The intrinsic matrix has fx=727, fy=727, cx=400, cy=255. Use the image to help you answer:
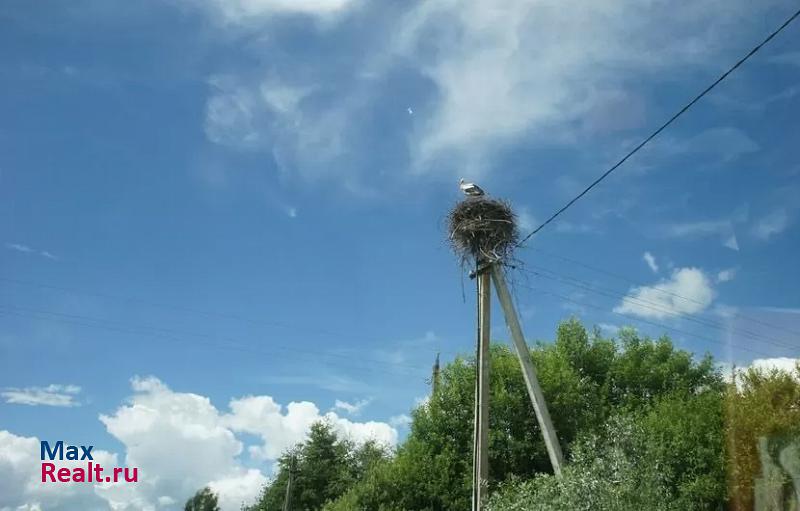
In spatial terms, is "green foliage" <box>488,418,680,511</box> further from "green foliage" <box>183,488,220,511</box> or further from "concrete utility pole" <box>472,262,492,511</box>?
"green foliage" <box>183,488,220,511</box>

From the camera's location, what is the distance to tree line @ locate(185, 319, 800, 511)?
552 inches

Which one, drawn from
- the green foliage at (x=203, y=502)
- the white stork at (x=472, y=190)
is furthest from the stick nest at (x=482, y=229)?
the green foliage at (x=203, y=502)

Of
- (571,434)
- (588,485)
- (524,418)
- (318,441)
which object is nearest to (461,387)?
(524,418)

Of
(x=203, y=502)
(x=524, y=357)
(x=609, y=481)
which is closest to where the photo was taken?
(x=609, y=481)

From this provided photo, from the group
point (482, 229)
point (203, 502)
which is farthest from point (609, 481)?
point (203, 502)

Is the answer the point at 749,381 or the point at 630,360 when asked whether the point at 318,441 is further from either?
the point at 749,381

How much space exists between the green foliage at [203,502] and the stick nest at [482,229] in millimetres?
67548

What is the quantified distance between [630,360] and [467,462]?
43.5 ft

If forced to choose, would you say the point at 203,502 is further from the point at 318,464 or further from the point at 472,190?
the point at 472,190

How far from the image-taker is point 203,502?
7912 cm

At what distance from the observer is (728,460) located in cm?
2100

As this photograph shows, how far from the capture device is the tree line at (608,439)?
14.0 metres

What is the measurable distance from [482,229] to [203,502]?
228 ft

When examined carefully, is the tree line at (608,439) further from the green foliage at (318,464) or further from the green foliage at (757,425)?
the green foliage at (318,464)
